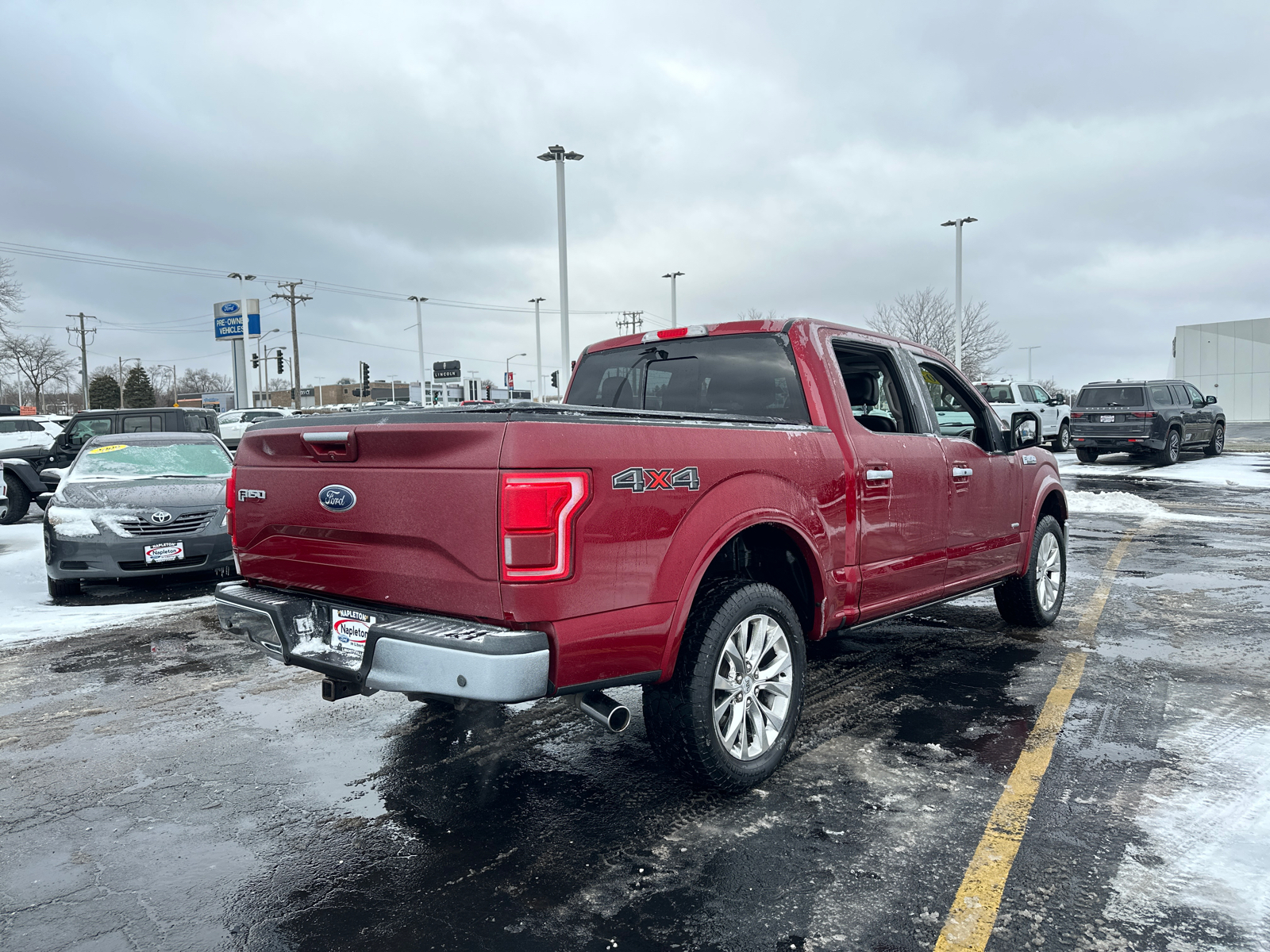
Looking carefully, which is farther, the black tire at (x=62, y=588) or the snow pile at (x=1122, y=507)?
the snow pile at (x=1122, y=507)

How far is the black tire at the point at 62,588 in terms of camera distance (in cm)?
796

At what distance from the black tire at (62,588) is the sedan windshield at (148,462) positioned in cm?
100

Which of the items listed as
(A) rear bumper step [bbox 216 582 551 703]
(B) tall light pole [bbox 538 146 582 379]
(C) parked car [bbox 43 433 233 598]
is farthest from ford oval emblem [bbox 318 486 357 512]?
(B) tall light pole [bbox 538 146 582 379]

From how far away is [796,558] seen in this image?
158 inches

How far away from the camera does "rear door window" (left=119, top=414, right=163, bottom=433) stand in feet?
46.5

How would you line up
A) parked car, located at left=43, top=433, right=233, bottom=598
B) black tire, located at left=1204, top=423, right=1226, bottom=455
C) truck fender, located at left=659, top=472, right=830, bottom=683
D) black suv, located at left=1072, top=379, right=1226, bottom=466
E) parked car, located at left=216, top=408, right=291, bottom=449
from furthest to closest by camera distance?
parked car, located at left=216, top=408, right=291, bottom=449, black tire, located at left=1204, top=423, right=1226, bottom=455, black suv, located at left=1072, top=379, right=1226, bottom=466, parked car, located at left=43, top=433, right=233, bottom=598, truck fender, located at left=659, top=472, right=830, bottom=683

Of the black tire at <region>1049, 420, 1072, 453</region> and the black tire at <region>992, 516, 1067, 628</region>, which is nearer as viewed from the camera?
the black tire at <region>992, 516, 1067, 628</region>

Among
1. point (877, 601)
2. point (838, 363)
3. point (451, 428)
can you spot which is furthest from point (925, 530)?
point (451, 428)

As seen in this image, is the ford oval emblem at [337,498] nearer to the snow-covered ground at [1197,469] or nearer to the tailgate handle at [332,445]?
the tailgate handle at [332,445]

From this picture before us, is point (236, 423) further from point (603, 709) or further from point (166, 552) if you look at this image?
point (603, 709)

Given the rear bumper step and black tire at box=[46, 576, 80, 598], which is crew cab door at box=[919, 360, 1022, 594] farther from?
black tire at box=[46, 576, 80, 598]

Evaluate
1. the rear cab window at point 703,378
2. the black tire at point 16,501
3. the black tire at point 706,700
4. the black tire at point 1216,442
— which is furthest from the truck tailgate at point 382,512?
the black tire at point 1216,442

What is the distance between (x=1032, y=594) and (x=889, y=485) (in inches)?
94.1

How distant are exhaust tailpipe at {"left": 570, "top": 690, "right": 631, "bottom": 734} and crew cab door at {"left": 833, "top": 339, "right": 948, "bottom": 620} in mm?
1645
